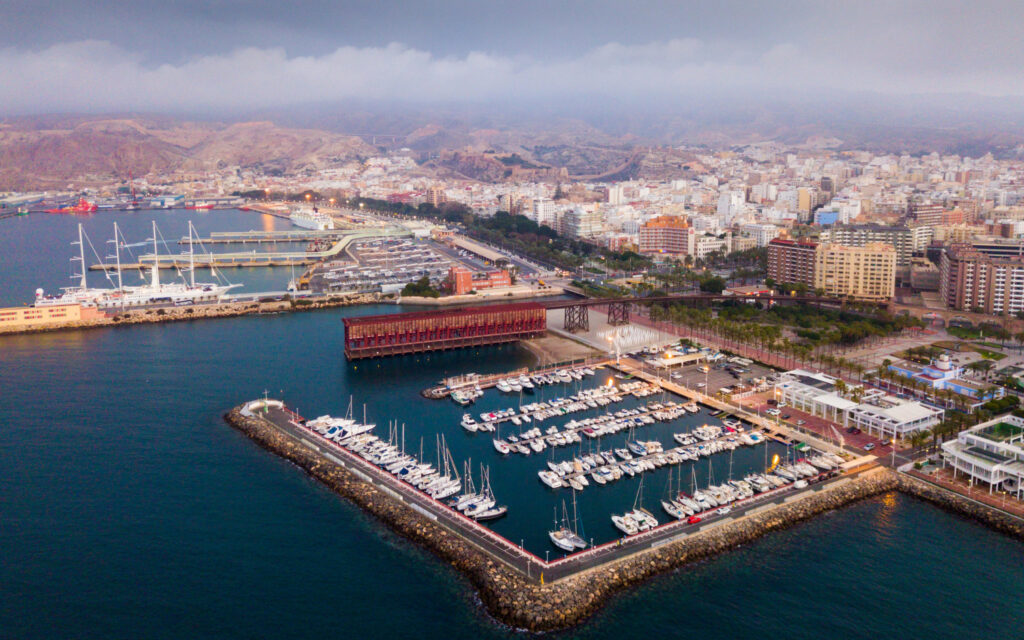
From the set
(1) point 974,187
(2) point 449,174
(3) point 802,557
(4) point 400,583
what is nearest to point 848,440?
(3) point 802,557

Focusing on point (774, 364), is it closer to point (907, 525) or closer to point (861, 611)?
point (907, 525)

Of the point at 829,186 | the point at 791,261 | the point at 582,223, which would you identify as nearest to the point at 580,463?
the point at 791,261

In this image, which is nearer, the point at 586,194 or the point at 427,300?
the point at 427,300

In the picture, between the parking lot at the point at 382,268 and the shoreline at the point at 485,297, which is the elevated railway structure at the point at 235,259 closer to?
the parking lot at the point at 382,268

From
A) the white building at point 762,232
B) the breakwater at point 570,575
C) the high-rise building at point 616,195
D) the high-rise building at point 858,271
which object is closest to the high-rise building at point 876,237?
the high-rise building at point 858,271

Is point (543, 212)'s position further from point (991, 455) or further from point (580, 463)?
point (991, 455)

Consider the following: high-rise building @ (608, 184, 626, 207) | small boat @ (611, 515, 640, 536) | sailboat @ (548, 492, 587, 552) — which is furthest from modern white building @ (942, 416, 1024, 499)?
high-rise building @ (608, 184, 626, 207)

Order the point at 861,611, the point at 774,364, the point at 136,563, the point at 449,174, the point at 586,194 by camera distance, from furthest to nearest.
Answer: the point at 449,174
the point at 586,194
the point at 774,364
the point at 136,563
the point at 861,611
